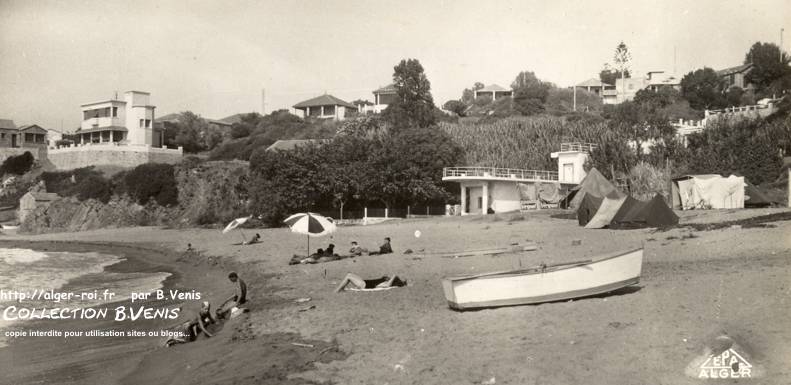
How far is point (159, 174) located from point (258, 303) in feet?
159

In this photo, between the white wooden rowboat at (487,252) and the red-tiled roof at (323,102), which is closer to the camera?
the white wooden rowboat at (487,252)

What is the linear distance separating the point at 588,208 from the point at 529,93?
62.3 meters

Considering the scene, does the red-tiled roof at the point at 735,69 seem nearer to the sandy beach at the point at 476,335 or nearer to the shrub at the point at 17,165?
the sandy beach at the point at 476,335

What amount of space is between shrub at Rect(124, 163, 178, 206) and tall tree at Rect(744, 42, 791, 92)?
6013cm

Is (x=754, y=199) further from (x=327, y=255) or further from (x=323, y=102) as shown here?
(x=323, y=102)

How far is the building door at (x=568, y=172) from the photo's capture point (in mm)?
47750

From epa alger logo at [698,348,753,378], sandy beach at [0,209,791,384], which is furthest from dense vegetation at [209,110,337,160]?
epa alger logo at [698,348,753,378]

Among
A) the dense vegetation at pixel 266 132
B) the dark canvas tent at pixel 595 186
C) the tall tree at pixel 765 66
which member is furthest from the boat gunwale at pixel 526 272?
the tall tree at pixel 765 66

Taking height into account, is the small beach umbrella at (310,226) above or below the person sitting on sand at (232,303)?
above

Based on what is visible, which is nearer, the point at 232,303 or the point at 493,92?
the point at 232,303

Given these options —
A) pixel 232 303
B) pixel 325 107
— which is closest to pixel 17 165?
pixel 325 107

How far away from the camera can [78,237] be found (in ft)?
159

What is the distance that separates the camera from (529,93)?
3435 inches

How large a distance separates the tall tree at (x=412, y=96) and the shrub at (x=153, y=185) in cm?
2012
